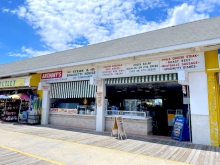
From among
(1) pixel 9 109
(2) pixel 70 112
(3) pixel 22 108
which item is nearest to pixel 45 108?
(2) pixel 70 112

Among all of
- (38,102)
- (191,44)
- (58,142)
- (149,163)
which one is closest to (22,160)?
(58,142)

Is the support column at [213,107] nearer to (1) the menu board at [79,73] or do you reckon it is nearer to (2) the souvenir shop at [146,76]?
(2) the souvenir shop at [146,76]

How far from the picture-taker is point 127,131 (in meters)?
9.20

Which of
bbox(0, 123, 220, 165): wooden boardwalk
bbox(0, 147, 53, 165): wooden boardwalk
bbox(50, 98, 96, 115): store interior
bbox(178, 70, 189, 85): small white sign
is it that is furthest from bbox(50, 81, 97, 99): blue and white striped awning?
bbox(0, 147, 53, 165): wooden boardwalk

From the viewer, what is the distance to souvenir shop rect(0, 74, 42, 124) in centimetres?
1247

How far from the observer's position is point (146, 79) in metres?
8.48

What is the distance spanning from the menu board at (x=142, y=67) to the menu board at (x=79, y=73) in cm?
227

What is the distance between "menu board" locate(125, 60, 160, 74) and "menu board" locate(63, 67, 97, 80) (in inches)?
89.3

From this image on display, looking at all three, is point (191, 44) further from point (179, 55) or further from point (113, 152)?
point (113, 152)

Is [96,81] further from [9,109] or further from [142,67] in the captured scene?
[9,109]

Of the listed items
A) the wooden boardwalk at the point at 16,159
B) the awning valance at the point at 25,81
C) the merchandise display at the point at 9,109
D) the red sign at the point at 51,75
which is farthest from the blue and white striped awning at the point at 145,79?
the merchandise display at the point at 9,109

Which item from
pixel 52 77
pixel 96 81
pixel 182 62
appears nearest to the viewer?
pixel 182 62

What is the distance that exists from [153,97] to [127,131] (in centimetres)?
841

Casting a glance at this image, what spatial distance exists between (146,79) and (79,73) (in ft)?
14.6
